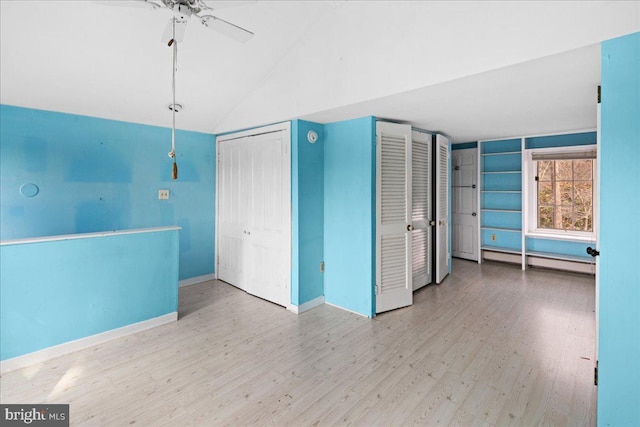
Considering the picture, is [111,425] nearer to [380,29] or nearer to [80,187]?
[80,187]

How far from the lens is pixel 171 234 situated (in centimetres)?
318

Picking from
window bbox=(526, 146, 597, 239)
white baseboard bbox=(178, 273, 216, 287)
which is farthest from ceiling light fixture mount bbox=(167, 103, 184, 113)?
window bbox=(526, 146, 597, 239)

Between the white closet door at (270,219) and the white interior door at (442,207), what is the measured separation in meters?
2.25

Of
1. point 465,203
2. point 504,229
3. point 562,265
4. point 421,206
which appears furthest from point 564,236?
point 421,206

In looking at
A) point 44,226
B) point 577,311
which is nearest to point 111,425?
point 44,226

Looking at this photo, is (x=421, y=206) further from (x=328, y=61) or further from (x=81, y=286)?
(x=81, y=286)

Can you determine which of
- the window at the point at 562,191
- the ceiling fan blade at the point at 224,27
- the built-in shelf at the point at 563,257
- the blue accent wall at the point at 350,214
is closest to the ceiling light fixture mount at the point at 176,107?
the blue accent wall at the point at 350,214

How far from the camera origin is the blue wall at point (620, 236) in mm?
1650

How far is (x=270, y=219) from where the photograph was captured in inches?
150

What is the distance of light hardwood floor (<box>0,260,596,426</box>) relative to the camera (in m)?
1.90

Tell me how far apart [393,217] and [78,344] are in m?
3.28

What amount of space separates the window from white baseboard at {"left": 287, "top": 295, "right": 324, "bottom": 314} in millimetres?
4037

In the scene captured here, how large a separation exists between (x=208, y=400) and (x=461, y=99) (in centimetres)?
318

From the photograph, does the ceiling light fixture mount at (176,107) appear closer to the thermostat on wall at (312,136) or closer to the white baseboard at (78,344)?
the thermostat on wall at (312,136)
